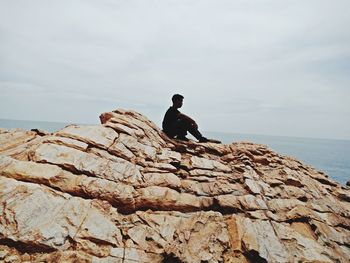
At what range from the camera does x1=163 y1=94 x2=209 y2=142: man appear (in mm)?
18688

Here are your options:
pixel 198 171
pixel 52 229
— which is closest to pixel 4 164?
pixel 52 229

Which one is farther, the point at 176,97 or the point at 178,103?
the point at 178,103

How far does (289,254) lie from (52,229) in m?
9.11

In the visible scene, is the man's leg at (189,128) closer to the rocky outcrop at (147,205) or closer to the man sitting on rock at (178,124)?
the man sitting on rock at (178,124)

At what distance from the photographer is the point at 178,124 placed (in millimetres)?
18672

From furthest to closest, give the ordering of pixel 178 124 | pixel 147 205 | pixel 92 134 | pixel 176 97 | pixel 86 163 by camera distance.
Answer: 1. pixel 176 97
2. pixel 178 124
3. pixel 92 134
4. pixel 86 163
5. pixel 147 205

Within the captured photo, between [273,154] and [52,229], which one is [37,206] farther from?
[273,154]

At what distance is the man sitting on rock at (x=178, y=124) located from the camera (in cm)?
1869

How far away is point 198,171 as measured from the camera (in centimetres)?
1431

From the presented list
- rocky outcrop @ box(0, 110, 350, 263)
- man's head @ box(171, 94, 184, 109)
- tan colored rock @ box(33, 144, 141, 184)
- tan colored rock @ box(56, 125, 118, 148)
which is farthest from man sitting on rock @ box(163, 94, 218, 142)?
tan colored rock @ box(33, 144, 141, 184)

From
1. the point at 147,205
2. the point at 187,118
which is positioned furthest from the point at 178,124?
the point at 147,205

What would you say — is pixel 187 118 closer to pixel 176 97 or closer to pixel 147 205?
pixel 176 97

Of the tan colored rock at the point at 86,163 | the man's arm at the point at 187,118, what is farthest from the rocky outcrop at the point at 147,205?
the man's arm at the point at 187,118

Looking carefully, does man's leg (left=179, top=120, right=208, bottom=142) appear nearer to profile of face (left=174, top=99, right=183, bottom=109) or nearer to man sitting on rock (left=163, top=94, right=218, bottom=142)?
man sitting on rock (left=163, top=94, right=218, bottom=142)
